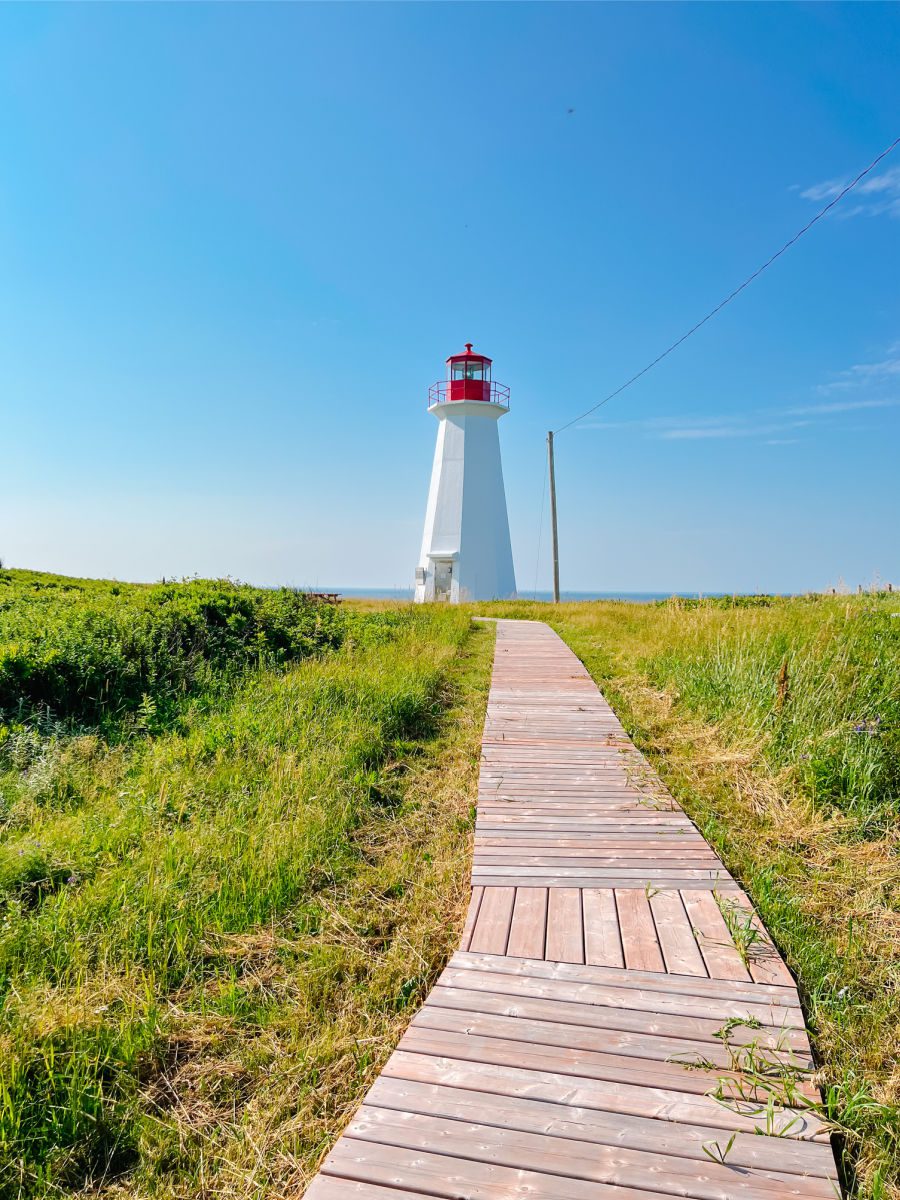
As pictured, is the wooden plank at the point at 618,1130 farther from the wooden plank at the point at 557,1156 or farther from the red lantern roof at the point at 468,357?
the red lantern roof at the point at 468,357

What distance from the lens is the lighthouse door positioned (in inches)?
958

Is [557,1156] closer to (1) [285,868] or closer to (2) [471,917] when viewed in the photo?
(2) [471,917]

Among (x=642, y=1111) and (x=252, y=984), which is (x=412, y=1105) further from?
(x=252, y=984)

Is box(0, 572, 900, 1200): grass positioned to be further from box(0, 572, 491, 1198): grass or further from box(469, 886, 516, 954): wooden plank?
box(469, 886, 516, 954): wooden plank

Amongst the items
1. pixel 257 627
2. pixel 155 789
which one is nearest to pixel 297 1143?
pixel 155 789

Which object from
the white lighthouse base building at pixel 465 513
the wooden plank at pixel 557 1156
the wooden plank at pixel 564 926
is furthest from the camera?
the white lighthouse base building at pixel 465 513

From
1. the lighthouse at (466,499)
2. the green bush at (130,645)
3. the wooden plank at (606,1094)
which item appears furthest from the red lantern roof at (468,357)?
the wooden plank at (606,1094)

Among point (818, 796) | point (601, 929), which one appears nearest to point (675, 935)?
point (601, 929)

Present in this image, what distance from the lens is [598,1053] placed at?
2201 millimetres

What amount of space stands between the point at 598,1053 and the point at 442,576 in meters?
22.6

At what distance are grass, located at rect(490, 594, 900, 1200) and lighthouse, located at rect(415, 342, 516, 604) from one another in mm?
15819

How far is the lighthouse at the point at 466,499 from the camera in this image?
24312 millimetres

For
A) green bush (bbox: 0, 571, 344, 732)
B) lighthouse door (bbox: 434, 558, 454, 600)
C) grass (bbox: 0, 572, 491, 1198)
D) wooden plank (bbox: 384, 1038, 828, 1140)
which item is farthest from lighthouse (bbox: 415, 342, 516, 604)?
wooden plank (bbox: 384, 1038, 828, 1140)

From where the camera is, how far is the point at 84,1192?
76.3 inches
